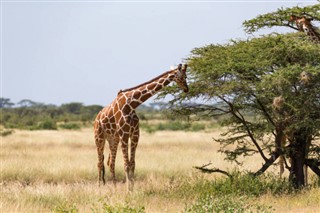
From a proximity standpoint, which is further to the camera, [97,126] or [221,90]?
[97,126]

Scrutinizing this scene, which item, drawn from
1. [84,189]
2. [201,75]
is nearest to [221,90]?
[201,75]

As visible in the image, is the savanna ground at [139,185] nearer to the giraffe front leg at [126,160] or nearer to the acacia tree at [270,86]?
the giraffe front leg at [126,160]

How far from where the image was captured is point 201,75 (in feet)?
47.0

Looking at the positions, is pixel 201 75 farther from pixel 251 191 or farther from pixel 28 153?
pixel 28 153

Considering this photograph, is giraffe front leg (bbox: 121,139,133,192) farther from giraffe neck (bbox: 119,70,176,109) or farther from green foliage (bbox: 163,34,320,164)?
green foliage (bbox: 163,34,320,164)

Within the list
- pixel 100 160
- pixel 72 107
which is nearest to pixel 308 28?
pixel 100 160

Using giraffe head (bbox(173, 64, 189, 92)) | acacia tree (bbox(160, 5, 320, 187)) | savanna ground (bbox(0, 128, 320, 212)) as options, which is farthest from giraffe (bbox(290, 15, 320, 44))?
savanna ground (bbox(0, 128, 320, 212))

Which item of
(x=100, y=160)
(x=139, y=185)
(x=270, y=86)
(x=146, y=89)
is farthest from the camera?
(x=139, y=185)

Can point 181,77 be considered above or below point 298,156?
above

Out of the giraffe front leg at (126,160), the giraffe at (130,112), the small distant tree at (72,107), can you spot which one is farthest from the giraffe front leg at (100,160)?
the small distant tree at (72,107)

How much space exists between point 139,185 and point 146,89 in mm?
3161

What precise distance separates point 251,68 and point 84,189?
206 inches

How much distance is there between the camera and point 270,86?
12562 millimetres

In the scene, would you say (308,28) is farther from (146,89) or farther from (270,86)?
(146,89)
